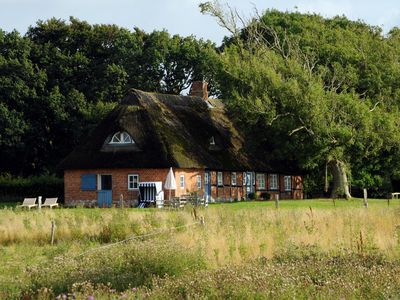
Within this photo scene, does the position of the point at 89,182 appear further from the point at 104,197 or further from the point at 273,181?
the point at 273,181

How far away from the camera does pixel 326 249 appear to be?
16.0m

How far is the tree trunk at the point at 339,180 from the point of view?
4594 cm

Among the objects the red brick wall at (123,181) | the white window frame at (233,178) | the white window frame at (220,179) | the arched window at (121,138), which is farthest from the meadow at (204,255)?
the white window frame at (233,178)

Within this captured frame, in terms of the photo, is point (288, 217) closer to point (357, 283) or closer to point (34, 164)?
point (357, 283)

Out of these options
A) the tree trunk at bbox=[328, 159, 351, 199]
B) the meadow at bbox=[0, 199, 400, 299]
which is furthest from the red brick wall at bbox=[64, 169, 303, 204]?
the meadow at bbox=[0, 199, 400, 299]

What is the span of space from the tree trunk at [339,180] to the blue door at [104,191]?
13.8m

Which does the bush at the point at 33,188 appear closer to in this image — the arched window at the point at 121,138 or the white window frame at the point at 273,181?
the arched window at the point at 121,138

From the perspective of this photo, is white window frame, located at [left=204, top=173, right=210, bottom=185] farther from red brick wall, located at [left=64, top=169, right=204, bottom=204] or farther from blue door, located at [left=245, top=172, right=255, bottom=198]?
blue door, located at [left=245, top=172, right=255, bottom=198]

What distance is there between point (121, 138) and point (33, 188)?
393 inches

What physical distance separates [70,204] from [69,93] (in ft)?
45.5

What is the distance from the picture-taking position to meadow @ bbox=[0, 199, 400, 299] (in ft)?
34.6

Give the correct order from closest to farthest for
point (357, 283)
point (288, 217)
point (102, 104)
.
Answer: point (357, 283), point (288, 217), point (102, 104)

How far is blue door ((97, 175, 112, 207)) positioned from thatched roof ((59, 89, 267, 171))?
3.84ft

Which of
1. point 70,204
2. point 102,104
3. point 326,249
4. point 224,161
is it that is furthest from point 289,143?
point 326,249
